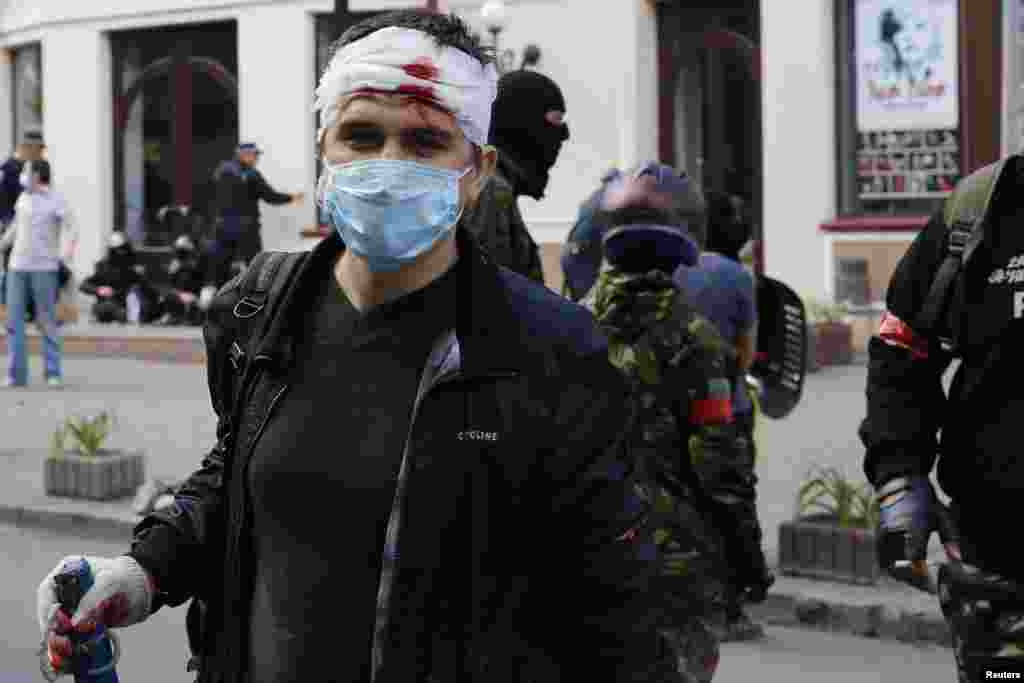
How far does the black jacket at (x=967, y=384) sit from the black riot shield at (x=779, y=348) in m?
3.80

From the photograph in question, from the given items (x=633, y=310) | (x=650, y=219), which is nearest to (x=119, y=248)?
(x=650, y=219)

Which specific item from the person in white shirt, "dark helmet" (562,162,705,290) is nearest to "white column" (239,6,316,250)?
the person in white shirt

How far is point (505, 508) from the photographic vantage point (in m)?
2.80

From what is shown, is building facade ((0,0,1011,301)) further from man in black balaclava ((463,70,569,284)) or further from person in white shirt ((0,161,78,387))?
man in black balaclava ((463,70,569,284))

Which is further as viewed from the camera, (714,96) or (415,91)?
(714,96)

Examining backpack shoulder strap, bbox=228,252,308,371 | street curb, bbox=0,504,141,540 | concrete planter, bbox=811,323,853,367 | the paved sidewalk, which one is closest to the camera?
backpack shoulder strap, bbox=228,252,308,371

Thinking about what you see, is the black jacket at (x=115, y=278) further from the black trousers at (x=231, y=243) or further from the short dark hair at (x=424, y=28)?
the short dark hair at (x=424, y=28)

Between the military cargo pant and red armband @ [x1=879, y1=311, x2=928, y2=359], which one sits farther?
the military cargo pant

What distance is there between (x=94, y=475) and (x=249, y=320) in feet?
28.1

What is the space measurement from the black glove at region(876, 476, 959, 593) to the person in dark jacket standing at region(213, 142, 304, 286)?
63.0ft

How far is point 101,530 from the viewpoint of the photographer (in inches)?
423

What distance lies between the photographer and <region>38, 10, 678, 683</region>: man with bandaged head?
277 cm

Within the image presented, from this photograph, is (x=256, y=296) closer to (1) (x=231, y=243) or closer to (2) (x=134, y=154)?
(1) (x=231, y=243)

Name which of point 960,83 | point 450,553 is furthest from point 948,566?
point 960,83
